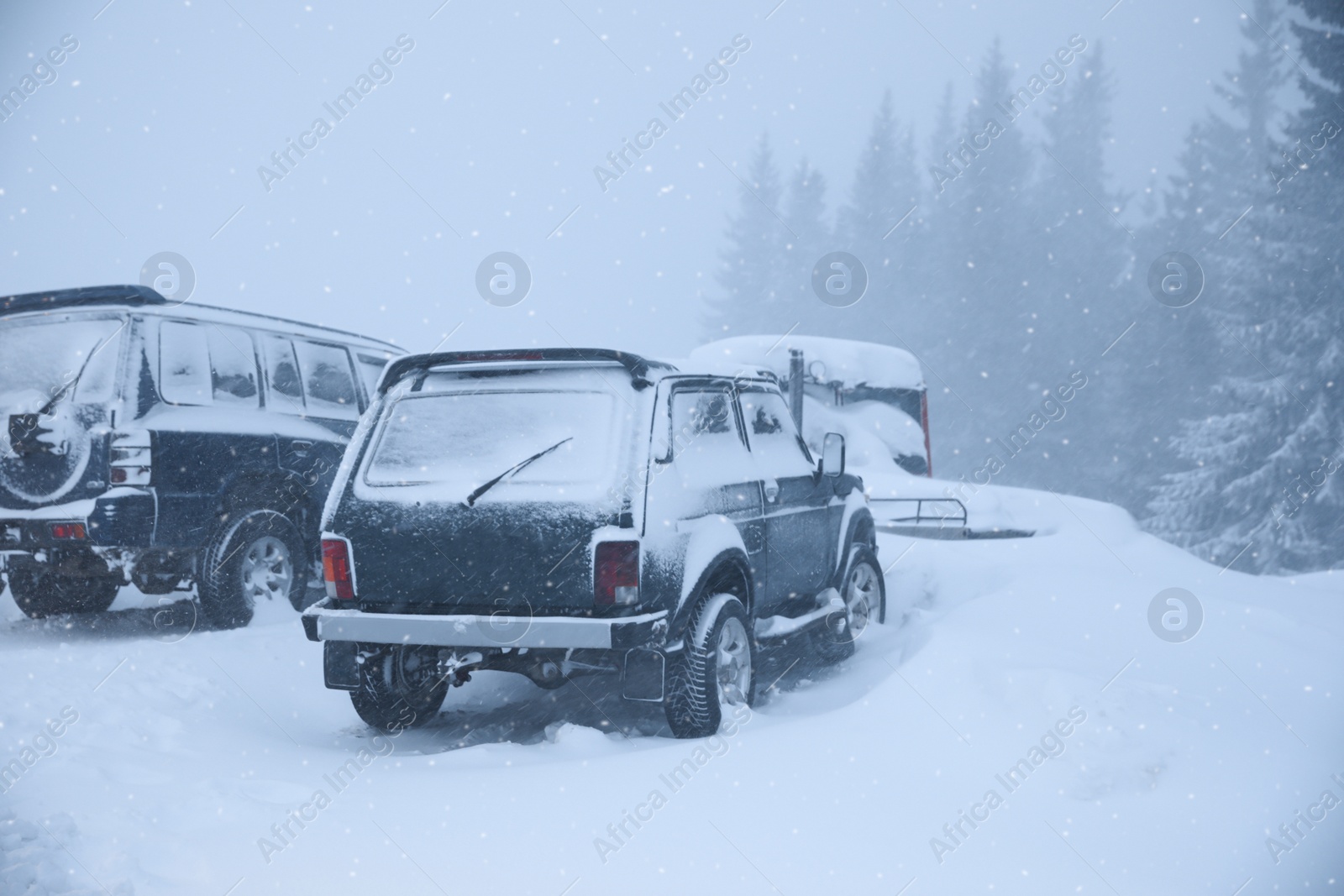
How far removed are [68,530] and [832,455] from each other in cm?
487

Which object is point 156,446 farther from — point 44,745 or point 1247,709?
point 1247,709

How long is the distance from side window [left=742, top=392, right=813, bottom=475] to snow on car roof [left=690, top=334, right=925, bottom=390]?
5685 mm

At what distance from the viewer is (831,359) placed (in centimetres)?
1248

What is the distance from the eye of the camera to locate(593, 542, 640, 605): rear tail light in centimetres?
411

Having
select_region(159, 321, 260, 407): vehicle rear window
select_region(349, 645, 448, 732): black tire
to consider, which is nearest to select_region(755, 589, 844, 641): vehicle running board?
select_region(349, 645, 448, 732): black tire

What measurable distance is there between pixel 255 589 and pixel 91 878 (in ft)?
13.9

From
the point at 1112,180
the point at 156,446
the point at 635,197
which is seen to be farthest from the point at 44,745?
the point at 635,197

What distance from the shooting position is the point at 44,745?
13.5 ft

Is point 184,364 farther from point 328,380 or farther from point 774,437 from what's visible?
point 774,437

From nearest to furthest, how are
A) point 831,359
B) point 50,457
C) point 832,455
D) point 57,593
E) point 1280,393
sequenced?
point 832,455, point 50,457, point 57,593, point 831,359, point 1280,393

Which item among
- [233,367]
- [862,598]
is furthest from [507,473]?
[233,367]

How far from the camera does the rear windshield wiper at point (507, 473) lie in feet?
14.0

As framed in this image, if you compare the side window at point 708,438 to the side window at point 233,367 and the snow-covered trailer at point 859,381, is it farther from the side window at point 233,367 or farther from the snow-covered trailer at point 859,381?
the snow-covered trailer at point 859,381

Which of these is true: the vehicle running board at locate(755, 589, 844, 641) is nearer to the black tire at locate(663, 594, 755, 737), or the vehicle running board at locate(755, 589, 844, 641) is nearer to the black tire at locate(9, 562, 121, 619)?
the black tire at locate(663, 594, 755, 737)
